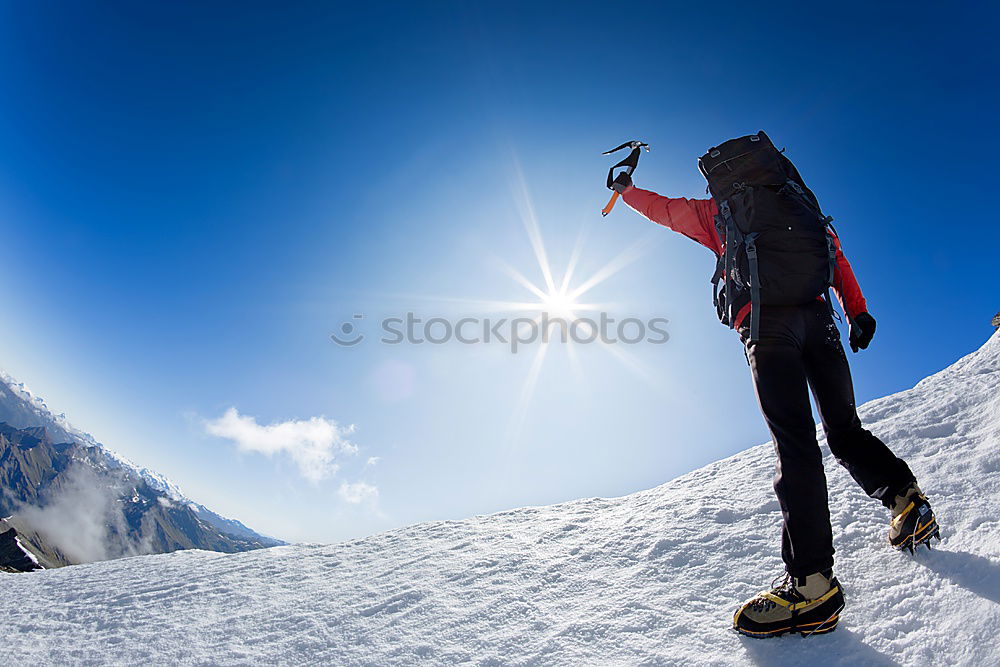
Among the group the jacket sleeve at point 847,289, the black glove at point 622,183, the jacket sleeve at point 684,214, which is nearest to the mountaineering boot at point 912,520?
the jacket sleeve at point 847,289

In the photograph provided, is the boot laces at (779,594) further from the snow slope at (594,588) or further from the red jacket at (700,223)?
the red jacket at (700,223)

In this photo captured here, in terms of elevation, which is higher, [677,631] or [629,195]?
[629,195]

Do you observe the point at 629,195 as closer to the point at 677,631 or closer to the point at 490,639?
the point at 677,631

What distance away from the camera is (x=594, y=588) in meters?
3.90

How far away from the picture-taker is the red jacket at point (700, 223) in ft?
11.8

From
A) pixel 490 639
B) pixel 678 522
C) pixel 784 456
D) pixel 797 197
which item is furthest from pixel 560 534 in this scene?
A: pixel 797 197

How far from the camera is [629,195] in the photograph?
4.57 meters

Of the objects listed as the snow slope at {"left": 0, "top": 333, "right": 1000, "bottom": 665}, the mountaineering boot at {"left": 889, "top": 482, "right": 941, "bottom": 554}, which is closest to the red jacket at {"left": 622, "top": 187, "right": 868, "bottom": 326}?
the mountaineering boot at {"left": 889, "top": 482, "right": 941, "bottom": 554}

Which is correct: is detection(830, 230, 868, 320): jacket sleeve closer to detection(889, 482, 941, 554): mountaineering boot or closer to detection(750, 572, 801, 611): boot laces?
detection(889, 482, 941, 554): mountaineering boot

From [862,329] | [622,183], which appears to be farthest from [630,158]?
[862,329]

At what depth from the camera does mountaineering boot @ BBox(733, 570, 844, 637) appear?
266 cm

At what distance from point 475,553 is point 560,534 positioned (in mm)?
930

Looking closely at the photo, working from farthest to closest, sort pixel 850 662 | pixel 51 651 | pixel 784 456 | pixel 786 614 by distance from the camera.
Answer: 1. pixel 51 651
2. pixel 784 456
3. pixel 786 614
4. pixel 850 662

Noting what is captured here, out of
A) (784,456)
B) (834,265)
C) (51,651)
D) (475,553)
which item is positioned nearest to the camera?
(784,456)
